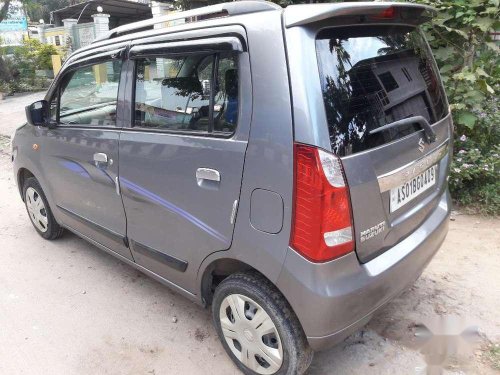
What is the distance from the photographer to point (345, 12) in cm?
186

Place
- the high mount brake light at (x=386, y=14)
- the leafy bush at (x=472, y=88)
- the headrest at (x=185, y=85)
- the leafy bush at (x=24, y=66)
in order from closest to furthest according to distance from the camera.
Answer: the high mount brake light at (x=386, y=14)
the headrest at (x=185, y=85)
the leafy bush at (x=472, y=88)
the leafy bush at (x=24, y=66)

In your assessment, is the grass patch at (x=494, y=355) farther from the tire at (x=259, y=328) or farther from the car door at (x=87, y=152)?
the car door at (x=87, y=152)

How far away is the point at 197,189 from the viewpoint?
2.27 metres

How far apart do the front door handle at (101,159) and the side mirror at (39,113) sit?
0.94 m

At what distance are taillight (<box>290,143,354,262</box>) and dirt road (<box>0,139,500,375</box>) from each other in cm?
91

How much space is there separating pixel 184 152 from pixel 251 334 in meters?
1.02

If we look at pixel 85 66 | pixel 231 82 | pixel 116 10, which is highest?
pixel 116 10

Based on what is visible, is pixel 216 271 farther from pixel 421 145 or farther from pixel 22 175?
pixel 22 175

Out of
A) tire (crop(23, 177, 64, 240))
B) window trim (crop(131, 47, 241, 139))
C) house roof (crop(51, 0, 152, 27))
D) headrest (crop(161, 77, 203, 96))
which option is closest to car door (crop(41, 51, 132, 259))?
window trim (crop(131, 47, 241, 139))

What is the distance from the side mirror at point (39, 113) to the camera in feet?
11.7

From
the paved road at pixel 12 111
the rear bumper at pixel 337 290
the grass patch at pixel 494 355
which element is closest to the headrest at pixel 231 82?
the rear bumper at pixel 337 290

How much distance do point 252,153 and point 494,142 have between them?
3617mm

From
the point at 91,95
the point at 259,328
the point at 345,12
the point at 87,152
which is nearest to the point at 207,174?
the point at 259,328

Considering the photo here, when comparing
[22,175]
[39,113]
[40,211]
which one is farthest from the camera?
[22,175]
